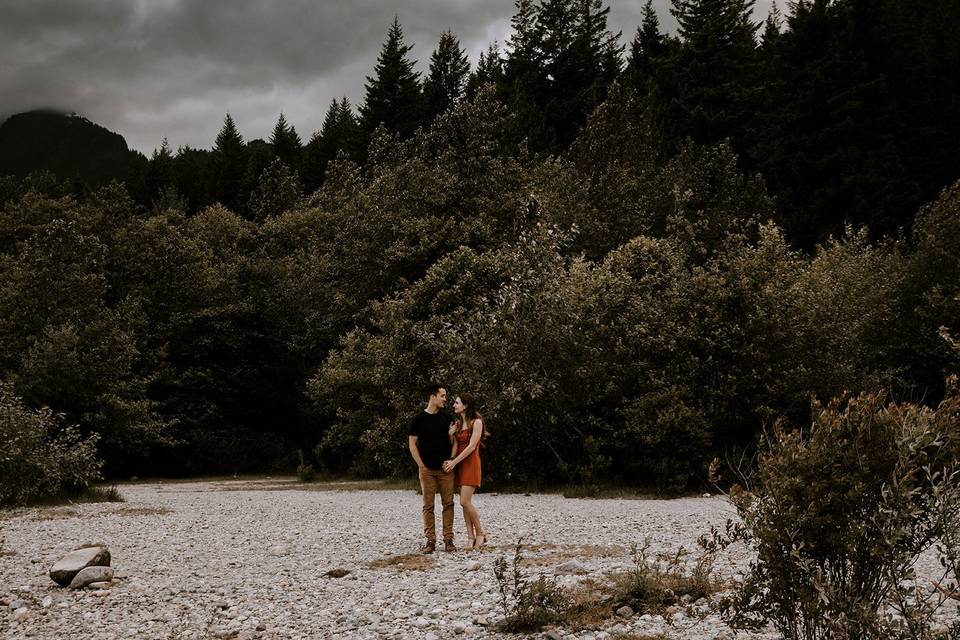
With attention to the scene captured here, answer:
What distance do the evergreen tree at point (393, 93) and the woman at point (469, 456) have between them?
5351cm

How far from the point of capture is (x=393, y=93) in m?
62.9

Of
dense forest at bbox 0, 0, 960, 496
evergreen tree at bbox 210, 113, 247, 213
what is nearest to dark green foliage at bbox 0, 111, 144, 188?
evergreen tree at bbox 210, 113, 247, 213

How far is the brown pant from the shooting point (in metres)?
10.4

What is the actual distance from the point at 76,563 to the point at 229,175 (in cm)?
7552

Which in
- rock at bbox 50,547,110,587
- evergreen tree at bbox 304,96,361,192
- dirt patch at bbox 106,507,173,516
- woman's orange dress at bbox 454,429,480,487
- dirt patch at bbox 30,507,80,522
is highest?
evergreen tree at bbox 304,96,361,192

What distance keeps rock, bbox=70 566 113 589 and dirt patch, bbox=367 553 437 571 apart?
313 cm

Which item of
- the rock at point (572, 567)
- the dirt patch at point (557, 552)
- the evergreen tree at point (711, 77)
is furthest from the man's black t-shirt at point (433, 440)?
the evergreen tree at point (711, 77)

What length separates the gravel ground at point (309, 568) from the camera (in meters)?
7.14

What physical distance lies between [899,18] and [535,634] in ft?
167

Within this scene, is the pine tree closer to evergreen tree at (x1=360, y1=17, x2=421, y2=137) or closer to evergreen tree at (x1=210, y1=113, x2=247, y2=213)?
evergreen tree at (x1=360, y1=17, x2=421, y2=137)

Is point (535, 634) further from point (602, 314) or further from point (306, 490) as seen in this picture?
point (306, 490)

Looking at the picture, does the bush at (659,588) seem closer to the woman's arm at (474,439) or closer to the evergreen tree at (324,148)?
the woman's arm at (474,439)

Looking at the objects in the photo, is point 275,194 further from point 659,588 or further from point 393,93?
point 659,588

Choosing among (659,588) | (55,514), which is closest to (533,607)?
(659,588)
